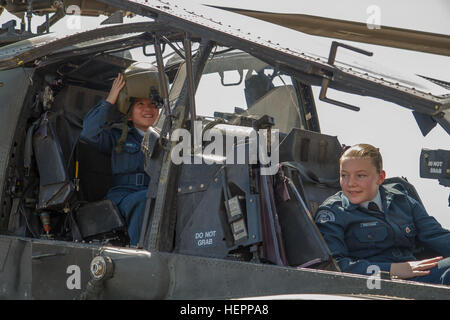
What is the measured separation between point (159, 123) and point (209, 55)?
575 millimetres

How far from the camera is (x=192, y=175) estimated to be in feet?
12.7

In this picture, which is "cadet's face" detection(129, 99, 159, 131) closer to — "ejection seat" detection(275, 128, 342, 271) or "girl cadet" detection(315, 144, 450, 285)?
"ejection seat" detection(275, 128, 342, 271)

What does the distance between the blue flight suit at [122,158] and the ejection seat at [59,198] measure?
106mm

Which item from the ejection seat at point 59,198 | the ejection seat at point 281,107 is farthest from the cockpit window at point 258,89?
the ejection seat at point 59,198

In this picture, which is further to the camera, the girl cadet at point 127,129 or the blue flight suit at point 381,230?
the girl cadet at point 127,129

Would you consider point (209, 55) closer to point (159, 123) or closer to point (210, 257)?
point (159, 123)

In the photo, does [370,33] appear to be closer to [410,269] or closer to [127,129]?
[127,129]

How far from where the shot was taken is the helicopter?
3.39m

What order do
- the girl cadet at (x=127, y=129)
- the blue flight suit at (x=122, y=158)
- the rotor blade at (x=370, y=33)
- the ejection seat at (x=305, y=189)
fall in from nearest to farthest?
the ejection seat at (x=305, y=189)
the blue flight suit at (x=122, y=158)
the girl cadet at (x=127, y=129)
the rotor blade at (x=370, y=33)

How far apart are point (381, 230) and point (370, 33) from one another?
3620mm

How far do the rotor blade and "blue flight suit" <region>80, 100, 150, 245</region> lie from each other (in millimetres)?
2053

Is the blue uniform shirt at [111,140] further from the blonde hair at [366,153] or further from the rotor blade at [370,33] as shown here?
the rotor blade at [370,33]

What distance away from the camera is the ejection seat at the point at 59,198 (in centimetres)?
476

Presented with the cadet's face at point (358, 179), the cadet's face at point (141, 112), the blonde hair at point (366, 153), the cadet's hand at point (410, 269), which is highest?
the cadet's face at point (141, 112)
